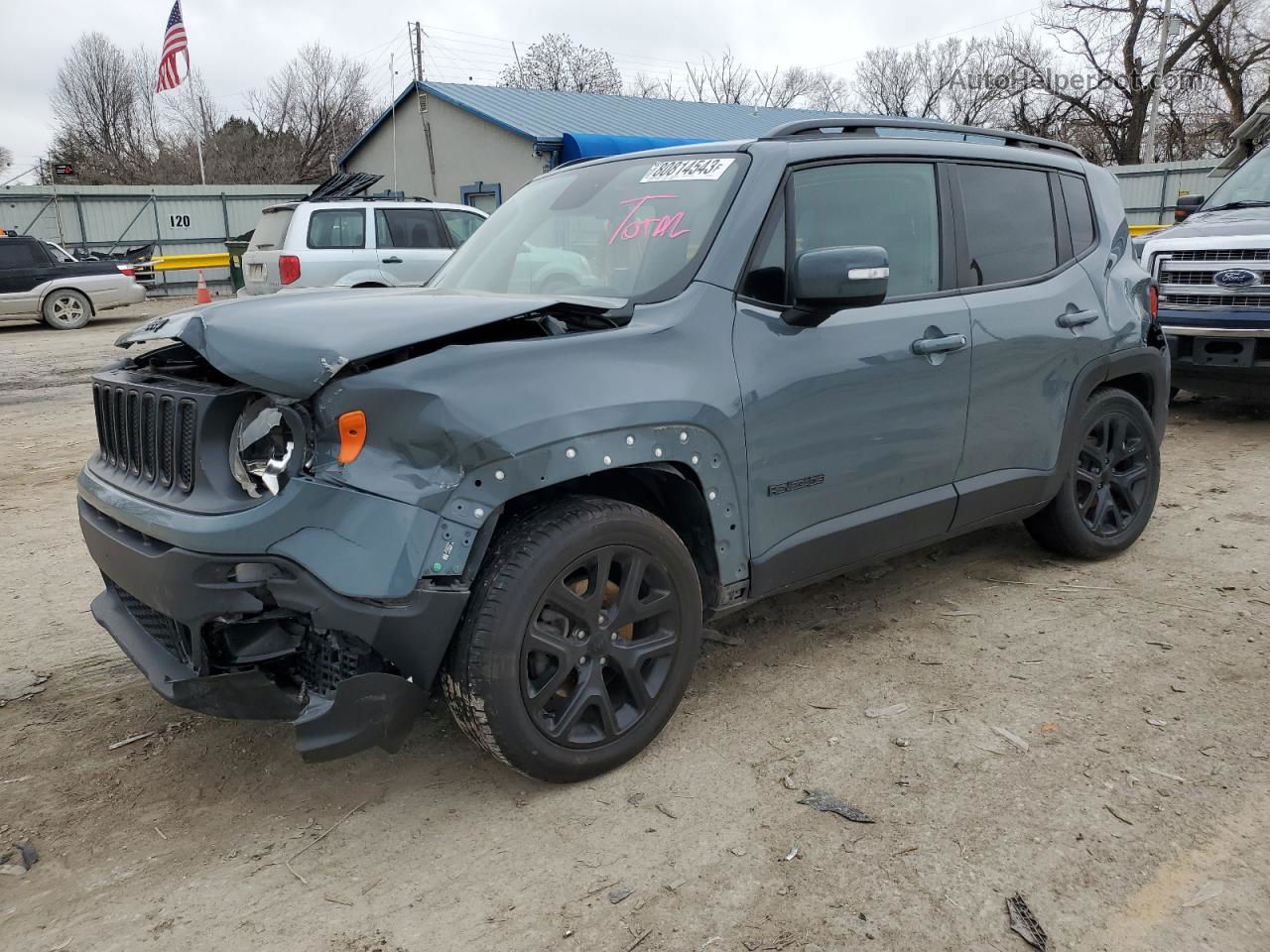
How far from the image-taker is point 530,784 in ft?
9.36

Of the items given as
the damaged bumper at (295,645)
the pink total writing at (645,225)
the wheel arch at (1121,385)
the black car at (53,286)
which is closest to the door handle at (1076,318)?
the wheel arch at (1121,385)

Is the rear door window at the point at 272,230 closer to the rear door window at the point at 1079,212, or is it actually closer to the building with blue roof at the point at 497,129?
the building with blue roof at the point at 497,129

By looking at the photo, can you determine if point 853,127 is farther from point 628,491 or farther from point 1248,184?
point 1248,184

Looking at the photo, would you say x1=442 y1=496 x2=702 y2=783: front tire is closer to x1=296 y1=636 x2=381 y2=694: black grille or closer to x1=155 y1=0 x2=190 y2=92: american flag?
x1=296 y1=636 x2=381 y2=694: black grille

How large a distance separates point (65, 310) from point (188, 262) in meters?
7.30

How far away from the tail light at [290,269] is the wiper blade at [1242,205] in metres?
9.52

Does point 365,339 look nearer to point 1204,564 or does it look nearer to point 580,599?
point 580,599

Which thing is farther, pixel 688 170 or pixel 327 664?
pixel 688 170

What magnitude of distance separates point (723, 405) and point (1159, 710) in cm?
180

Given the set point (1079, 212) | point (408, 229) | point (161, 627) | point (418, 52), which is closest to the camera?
point (161, 627)

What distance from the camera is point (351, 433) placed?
7.84 feet

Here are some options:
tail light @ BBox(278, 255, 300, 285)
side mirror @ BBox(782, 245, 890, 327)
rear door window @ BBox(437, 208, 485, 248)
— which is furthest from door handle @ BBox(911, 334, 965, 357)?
rear door window @ BBox(437, 208, 485, 248)

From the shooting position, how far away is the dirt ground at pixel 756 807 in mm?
2271

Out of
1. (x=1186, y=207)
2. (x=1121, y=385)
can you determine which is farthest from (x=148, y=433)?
(x=1186, y=207)
